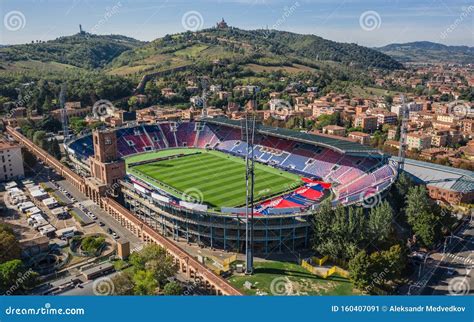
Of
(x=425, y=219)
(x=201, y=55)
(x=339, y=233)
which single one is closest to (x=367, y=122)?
(x=425, y=219)

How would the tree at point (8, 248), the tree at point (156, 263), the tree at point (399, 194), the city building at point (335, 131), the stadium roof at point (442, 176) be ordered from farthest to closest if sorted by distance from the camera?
the city building at point (335, 131) → the stadium roof at point (442, 176) → the tree at point (399, 194) → the tree at point (8, 248) → the tree at point (156, 263)

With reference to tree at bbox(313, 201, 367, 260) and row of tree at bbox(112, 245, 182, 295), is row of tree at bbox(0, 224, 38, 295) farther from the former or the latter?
tree at bbox(313, 201, 367, 260)

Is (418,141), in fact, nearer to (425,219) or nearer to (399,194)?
(399,194)

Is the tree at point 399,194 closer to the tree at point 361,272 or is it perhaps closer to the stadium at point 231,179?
the stadium at point 231,179

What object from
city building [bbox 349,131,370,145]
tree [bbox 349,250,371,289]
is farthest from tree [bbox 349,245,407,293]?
city building [bbox 349,131,370,145]

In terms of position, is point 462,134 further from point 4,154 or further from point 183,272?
point 4,154

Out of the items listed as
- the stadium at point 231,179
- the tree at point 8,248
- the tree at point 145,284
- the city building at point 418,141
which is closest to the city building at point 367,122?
the city building at point 418,141

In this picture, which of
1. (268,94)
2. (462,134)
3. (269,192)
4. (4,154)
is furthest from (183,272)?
(268,94)
